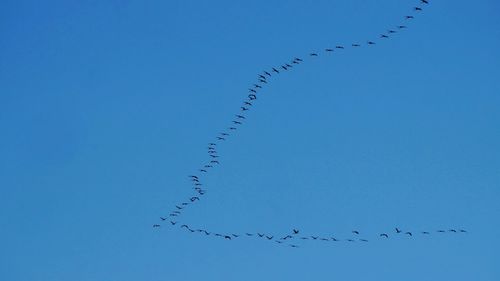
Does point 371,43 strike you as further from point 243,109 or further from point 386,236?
point 386,236

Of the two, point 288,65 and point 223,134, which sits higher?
point 288,65

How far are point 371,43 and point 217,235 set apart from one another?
2351 millimetres

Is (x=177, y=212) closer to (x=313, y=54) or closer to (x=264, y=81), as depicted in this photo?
(x=264, y=81)

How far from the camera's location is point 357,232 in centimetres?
583

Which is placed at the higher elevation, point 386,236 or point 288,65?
point 288,65

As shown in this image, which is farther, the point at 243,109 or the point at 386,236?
the point at 243,109

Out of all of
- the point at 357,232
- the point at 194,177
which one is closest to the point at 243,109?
the point at 194,177

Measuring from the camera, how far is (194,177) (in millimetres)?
6059

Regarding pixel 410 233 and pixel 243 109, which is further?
pixel 243 109

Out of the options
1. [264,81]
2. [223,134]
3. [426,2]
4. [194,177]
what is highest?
[426,2]

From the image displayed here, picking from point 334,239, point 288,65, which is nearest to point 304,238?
point 334,239

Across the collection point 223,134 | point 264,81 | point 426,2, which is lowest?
point 223,134

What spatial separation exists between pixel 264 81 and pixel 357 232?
5.57ft

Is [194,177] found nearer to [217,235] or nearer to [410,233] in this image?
[217,235]
